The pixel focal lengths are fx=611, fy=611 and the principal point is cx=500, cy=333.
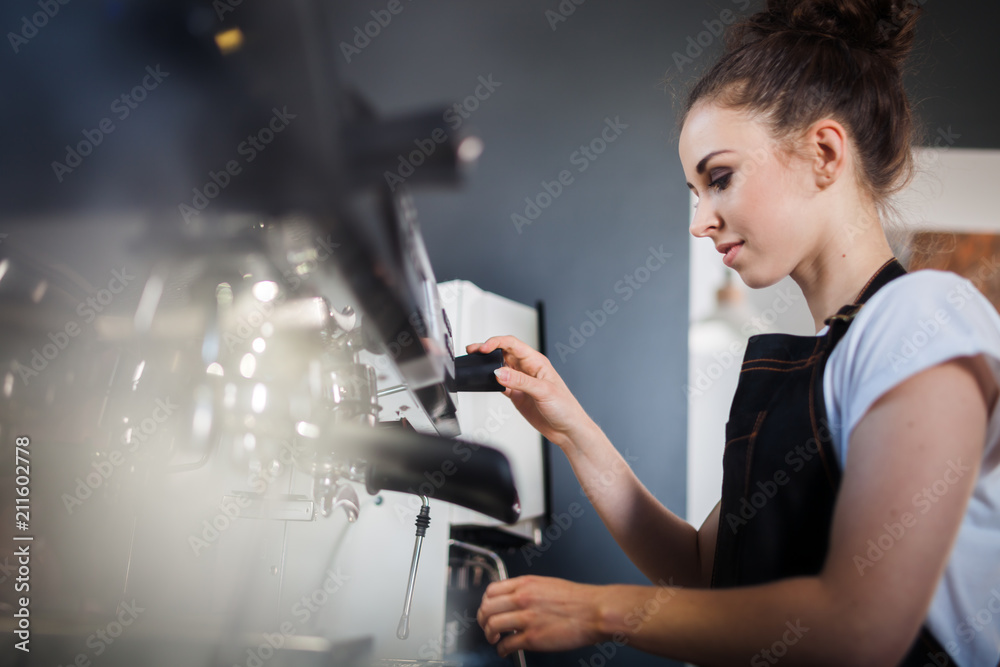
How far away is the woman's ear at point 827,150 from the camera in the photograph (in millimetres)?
594

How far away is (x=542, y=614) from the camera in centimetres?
44

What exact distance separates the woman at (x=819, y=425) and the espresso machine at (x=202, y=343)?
6.1 inches

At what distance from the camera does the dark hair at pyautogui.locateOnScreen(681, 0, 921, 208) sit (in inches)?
23.9

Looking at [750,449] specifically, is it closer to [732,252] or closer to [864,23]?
[732,252]

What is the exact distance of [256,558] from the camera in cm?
44

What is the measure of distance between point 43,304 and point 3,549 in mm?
172

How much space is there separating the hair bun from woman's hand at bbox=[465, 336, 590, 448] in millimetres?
456

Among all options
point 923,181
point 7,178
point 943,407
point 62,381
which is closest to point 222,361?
point 62,381
